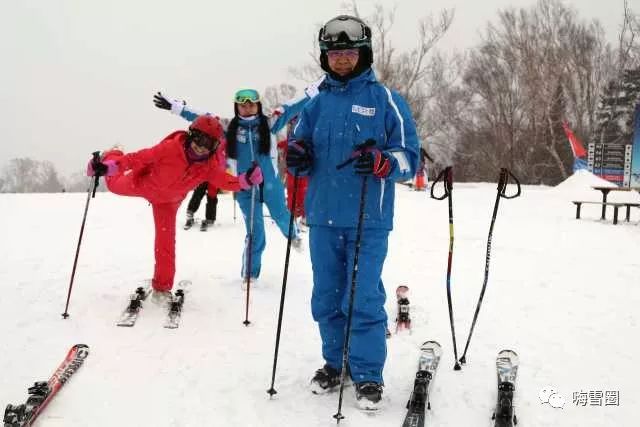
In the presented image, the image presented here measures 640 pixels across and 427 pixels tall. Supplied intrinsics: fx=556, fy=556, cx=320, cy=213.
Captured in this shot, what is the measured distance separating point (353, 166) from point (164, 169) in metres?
2.21

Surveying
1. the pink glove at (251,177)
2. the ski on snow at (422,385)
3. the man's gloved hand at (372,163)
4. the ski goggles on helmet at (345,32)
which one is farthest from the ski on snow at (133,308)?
the ski goggles on helmet at (345,32)

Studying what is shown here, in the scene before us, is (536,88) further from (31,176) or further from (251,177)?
(31,176)

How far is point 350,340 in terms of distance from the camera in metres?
3.25

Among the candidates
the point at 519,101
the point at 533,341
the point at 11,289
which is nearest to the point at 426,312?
the point at 533,341

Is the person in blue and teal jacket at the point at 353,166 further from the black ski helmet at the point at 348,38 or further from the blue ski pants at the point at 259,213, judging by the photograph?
the blue ski pants at the point at 259,213

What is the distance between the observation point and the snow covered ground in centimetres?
314

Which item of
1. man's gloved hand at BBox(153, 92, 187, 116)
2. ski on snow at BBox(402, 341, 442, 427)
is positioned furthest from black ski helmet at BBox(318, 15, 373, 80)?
man's gloved hand at BBox(153, 92, 187, 116)

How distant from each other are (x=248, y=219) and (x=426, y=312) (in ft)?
6.63

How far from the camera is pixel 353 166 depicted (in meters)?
3.10

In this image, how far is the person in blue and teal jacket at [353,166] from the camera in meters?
3.15

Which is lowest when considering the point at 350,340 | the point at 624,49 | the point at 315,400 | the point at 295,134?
the point at 315,400

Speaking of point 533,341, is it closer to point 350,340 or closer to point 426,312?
point 426,312

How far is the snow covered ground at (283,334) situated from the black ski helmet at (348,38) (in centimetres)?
198

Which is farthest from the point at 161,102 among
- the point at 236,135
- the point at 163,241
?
the point at 163,241
